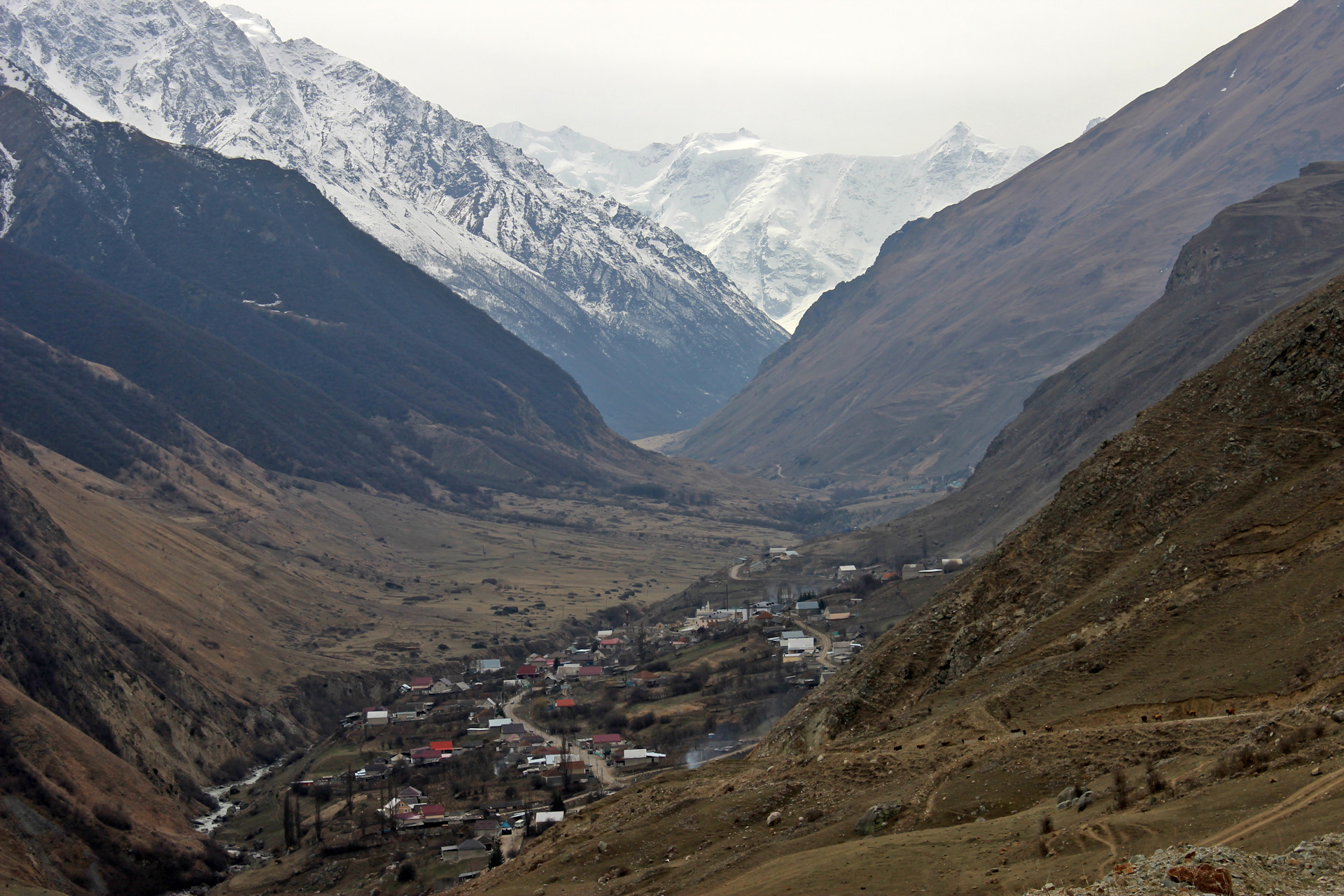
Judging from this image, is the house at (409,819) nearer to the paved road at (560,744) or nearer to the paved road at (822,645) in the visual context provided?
the paved road at (560,744)

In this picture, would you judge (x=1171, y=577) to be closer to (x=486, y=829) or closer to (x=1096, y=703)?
(x=1096, y=703)

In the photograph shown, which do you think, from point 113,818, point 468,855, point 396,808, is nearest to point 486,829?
point 468,855

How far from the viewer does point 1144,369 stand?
570 ft

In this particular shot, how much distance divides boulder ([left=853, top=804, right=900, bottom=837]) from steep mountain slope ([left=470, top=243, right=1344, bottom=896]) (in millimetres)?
65

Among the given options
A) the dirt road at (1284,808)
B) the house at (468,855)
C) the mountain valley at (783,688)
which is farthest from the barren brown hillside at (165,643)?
the dirt road at (1284,808)

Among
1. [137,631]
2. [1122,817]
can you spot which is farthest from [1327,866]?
[137,631]

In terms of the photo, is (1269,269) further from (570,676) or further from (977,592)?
Answer: (977,592)

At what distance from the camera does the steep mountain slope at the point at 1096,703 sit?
1059 inches

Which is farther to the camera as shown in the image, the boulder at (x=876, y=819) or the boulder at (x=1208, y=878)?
the boulder at (x=876, y=819)

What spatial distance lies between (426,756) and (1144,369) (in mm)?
117393

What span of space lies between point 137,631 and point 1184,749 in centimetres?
10483

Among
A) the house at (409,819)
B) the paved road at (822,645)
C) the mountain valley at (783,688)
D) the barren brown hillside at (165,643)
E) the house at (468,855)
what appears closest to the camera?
the mountain valley at (783,688)

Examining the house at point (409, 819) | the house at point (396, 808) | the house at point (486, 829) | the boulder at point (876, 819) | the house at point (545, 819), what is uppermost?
the boulder at point (876, 819)

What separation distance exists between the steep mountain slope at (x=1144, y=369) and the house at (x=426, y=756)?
76.0 metres
